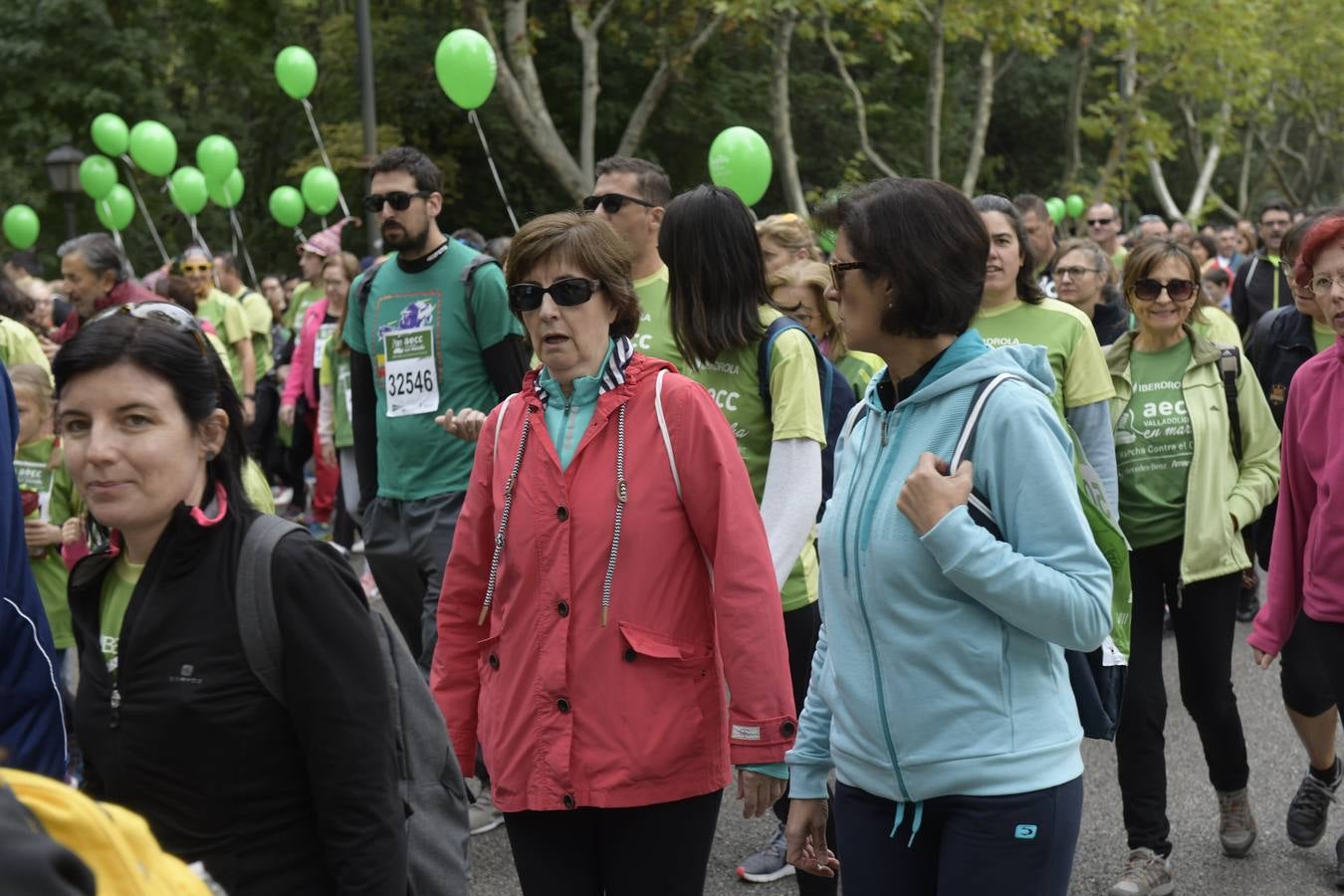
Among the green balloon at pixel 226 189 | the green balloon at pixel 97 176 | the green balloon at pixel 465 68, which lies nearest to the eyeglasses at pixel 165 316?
the green balloon at pixel 465 68

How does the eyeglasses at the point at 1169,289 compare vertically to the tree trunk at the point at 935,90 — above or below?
below

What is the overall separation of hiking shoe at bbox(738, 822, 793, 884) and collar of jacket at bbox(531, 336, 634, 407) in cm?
243

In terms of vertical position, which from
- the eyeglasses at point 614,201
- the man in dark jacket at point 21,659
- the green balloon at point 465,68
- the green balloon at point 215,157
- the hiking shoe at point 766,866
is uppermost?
the green balloon at point 465,68

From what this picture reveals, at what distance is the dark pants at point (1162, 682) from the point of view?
204 inches

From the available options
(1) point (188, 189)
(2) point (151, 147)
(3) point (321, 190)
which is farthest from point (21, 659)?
(1) point (188, 189)

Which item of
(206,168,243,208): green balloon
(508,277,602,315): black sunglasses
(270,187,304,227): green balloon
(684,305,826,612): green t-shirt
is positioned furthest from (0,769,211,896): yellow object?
(270,187,304,227): green balloon

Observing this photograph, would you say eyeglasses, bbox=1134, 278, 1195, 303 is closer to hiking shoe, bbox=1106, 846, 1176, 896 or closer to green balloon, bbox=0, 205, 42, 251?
hiking shoe, bbox=1106, 846, 1176, 896

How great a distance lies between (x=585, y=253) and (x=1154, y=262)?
2686mm

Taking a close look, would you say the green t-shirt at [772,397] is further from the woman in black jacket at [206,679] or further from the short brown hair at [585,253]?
the woman in black jacket at [206,679]

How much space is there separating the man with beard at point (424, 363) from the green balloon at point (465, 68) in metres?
7.08

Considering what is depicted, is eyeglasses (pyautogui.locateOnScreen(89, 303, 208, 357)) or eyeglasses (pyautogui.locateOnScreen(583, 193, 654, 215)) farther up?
eyeglasses (pyautogui.locateOnScreen(583, 193, 654, 215))

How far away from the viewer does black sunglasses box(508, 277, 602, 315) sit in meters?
3.41

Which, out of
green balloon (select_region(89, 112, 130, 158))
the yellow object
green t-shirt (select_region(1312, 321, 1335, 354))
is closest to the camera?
the yellow object

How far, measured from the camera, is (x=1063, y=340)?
5016 mm
